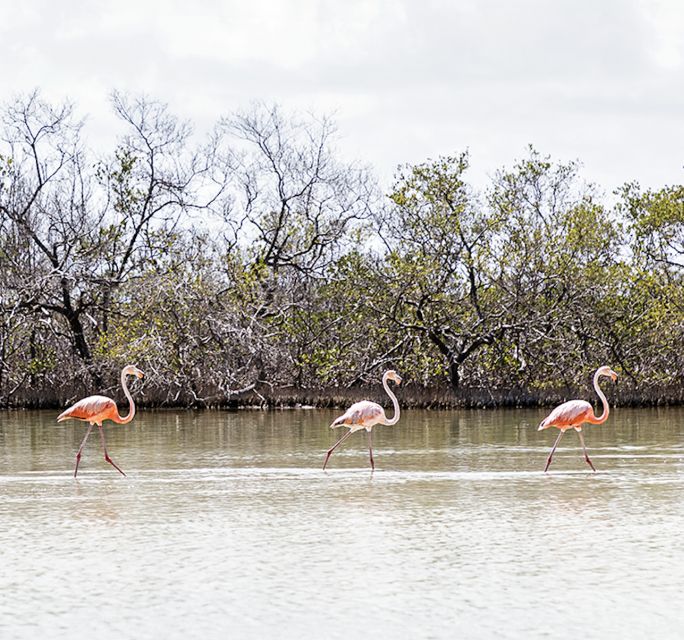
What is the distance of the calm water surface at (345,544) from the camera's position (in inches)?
261

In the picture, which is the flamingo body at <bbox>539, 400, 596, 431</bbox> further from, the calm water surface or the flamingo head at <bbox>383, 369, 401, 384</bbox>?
the flamingo head at <bbox>383, 369, 401, 384</bbox>

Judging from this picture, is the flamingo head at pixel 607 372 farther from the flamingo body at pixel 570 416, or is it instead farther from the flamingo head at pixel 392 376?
the flamingo head at pixel 392 376

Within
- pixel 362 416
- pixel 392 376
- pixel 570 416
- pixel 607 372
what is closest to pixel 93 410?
pixel 362 416

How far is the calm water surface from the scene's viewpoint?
261 inches

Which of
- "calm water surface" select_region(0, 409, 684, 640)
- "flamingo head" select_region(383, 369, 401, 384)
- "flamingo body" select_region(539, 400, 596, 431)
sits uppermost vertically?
"flamingo head" select_region(383, 369, 401, 384)

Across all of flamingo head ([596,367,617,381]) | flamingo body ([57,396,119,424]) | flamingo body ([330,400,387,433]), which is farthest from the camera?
flamingo head ([596,367,617,381])

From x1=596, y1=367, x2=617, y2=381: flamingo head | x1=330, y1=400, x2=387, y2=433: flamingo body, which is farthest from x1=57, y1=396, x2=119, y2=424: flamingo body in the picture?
x1=596, y1=367, x2=617, y2=381: flamingo head

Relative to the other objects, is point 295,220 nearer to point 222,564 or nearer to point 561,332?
point 561,332

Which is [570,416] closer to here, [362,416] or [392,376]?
[362,416]

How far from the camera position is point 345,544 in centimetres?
892

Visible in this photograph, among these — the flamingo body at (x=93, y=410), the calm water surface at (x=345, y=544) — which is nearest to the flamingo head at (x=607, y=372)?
the calm water surface at (x=345, y=544)

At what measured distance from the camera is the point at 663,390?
3130 cm

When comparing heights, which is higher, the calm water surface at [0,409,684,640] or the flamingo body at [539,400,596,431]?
the flamingo body at [539,400,596,431]

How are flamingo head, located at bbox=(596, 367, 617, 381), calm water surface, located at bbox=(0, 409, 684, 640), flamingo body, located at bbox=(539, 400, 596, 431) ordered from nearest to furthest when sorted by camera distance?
calm water surface, located at bbox=(0, 409, 684, 640) → flamingo body, located at bbox=(539, 400, 596, 431) → flamingo head, located at bbox=(596, 367, 617, 381)
